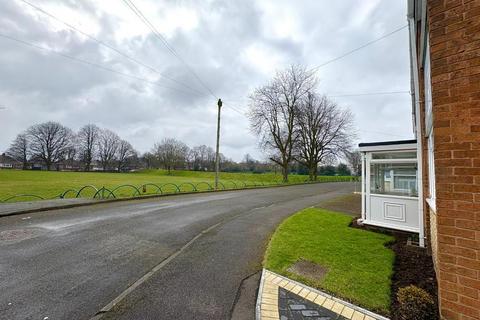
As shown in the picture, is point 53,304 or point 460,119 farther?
point 53,304

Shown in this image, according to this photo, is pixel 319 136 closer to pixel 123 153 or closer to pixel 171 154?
pixel 171 154

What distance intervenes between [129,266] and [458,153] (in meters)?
4.85

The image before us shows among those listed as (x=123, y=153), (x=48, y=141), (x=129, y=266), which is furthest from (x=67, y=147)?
(x=129, y=266)

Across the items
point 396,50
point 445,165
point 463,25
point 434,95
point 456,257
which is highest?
point 396,50

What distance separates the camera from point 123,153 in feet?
259

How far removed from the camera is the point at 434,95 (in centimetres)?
243

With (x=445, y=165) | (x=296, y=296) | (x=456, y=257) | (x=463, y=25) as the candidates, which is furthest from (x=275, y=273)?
(x=463, y=25)

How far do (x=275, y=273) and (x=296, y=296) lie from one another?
28.9 inches

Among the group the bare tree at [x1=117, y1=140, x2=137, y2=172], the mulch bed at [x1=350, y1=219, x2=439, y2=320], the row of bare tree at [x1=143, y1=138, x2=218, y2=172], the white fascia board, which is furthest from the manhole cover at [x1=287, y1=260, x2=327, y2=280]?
the bare tree at [x1=117, y1=140, x2=137, y2=172]

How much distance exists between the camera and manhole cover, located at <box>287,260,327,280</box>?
3.82m

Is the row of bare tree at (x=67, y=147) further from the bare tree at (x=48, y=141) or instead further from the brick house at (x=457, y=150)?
the brick house at (x=457, y=150)

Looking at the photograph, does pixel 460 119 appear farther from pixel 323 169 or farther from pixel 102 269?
pixel 323 169

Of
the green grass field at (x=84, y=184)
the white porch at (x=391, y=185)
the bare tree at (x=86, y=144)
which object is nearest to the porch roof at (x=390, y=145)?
the white porch at (x=391, y=185)

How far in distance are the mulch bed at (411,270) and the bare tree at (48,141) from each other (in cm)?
8231
